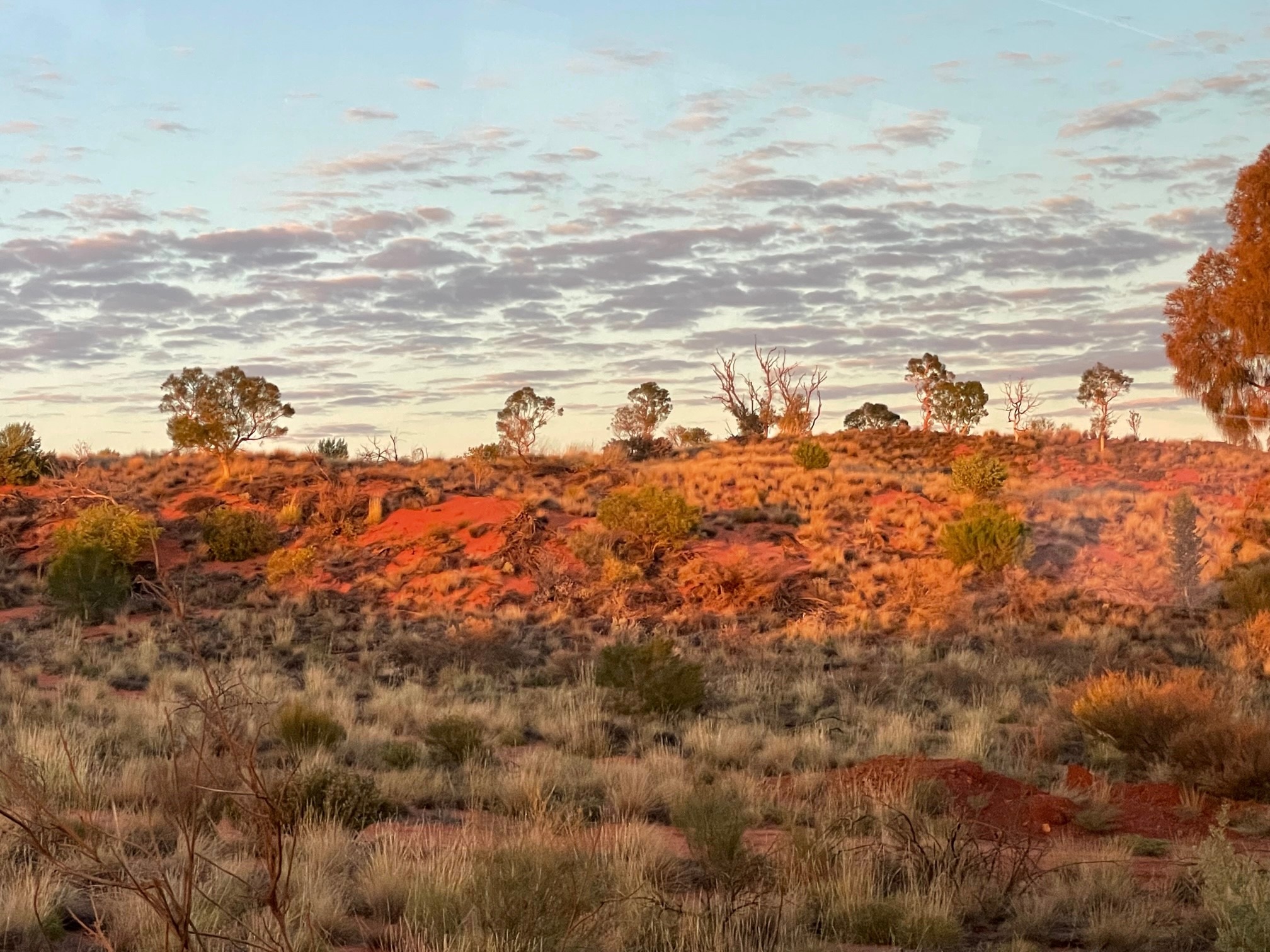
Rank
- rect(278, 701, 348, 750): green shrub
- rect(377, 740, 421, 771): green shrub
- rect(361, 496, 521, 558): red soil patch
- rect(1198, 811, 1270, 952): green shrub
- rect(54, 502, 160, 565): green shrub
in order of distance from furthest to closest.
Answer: rect(361, 496, 521, 558): red soil patch → rect(54, 502, 160, 565): green shrub → rect(278, 701, 348, 750): green shrub → rect(377, 740, 421, 771): green shrub → rect(1198, 811, 1270, 952): green shrub

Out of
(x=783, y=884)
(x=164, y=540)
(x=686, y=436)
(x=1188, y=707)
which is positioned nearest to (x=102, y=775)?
(x=783, y=884)

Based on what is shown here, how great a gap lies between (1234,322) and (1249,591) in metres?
17.7

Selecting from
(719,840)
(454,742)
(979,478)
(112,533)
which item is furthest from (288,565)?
(719,840)

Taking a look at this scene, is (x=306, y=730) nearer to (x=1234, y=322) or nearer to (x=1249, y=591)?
(x=1249, y=591)

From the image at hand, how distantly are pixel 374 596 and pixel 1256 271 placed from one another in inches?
1140

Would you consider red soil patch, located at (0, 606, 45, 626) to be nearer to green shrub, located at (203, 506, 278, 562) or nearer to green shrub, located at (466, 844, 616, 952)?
green shrub, located at (203, 506, 278, 562)

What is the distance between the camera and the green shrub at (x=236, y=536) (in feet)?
109

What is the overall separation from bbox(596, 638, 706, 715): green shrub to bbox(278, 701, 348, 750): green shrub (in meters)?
4.41

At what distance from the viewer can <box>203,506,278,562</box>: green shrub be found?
33312 millimetres

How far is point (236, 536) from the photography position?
33.4 metres

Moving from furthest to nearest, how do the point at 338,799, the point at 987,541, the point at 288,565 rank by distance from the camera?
the point at 288,565 < the point at 987,541 < the point at 338,799

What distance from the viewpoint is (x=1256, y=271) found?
37.5 meters

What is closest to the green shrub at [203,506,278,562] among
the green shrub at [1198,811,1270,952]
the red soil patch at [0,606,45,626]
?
the red soil patch at [0,606,45,626]

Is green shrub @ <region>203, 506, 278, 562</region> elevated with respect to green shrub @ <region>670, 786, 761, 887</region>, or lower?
elevated
